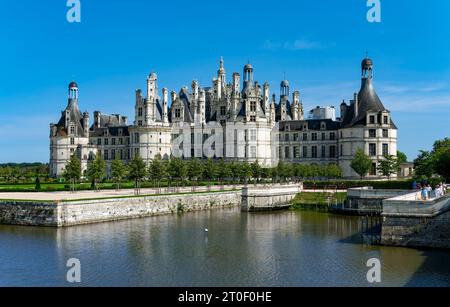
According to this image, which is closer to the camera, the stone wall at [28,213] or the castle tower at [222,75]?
the stone wall at [28,213]

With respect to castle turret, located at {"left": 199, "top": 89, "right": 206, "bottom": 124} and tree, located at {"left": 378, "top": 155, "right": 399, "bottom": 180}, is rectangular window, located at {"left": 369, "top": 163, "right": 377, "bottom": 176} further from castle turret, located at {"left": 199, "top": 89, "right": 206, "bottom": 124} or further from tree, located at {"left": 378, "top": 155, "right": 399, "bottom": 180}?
castle turret, located at {"left": 199, "top": 89, "right": 206, "bottom": 124}

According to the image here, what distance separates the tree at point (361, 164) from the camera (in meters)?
66.1

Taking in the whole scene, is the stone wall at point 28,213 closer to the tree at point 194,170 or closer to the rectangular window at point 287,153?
the tree at point 194,170

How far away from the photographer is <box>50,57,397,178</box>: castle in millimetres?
71938

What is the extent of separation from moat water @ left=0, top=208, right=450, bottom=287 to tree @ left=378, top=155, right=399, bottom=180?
27528 millimetres

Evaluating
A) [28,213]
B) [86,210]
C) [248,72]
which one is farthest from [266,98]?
[28,213]

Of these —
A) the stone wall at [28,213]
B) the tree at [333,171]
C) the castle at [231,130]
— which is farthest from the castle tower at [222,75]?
the stone wall at [28,213]

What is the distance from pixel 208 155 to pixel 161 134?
7691 millimetres

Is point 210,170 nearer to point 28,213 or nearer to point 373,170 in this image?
point 373,170

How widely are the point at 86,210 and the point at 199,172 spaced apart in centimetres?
2658

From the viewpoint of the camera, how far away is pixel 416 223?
3025cm

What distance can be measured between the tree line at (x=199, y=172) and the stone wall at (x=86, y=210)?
35.4 feet
